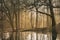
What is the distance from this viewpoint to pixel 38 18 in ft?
14.0

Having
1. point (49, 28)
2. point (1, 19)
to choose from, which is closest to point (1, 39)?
point (1, 19)

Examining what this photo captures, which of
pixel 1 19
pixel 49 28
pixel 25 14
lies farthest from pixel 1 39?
pixel 49 28

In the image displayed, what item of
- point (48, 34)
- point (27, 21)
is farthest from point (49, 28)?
point (27, 21)

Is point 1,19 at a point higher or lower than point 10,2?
lower

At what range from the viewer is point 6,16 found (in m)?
4.29

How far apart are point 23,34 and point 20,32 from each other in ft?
0.23

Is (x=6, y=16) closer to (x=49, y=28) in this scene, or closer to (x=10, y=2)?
(x=10, y=2)

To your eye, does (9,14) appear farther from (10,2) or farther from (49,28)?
(49,28)

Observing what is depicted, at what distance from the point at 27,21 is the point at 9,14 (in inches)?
14.5

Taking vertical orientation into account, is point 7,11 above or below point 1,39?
above

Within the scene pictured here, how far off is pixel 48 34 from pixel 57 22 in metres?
0.28

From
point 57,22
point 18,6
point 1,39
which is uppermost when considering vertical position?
point 18,6

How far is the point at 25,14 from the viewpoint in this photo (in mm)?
4262

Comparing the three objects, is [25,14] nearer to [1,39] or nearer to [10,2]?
[10,2]
